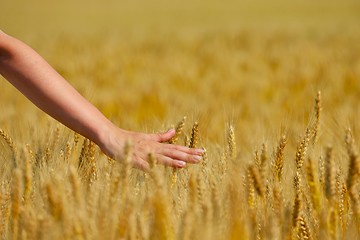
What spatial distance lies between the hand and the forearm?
0.03m

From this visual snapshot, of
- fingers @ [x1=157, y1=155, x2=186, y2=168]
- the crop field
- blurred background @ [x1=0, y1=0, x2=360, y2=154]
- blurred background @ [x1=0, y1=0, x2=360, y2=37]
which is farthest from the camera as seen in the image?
blurred background @ [x1=0, y1=0, x2=360, y2=37]

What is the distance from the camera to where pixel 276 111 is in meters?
3.38

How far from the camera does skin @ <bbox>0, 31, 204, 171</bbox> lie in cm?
124

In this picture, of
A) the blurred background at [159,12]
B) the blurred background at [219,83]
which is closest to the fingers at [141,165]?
the blurred background at [219,83]

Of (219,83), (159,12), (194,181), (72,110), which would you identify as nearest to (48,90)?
(72,110)

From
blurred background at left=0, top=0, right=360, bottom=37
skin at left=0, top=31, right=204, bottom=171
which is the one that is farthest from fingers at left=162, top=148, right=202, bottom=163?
blurred background at left=0, top=0, right=360, bottom=37

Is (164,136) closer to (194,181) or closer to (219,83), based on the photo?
(194,181)

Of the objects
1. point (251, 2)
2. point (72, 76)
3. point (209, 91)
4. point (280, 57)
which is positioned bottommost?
point (209, 91)

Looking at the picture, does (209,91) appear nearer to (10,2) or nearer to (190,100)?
(190,100)

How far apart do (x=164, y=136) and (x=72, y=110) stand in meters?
0.19

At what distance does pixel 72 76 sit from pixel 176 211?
3.68 m

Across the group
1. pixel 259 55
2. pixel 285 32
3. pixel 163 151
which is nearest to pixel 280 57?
pixel 259 55

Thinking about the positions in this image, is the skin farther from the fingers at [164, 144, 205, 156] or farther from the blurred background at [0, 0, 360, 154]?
the blurred background at [0, 0, 360, 154]

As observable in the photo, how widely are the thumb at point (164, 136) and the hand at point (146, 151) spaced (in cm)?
2
